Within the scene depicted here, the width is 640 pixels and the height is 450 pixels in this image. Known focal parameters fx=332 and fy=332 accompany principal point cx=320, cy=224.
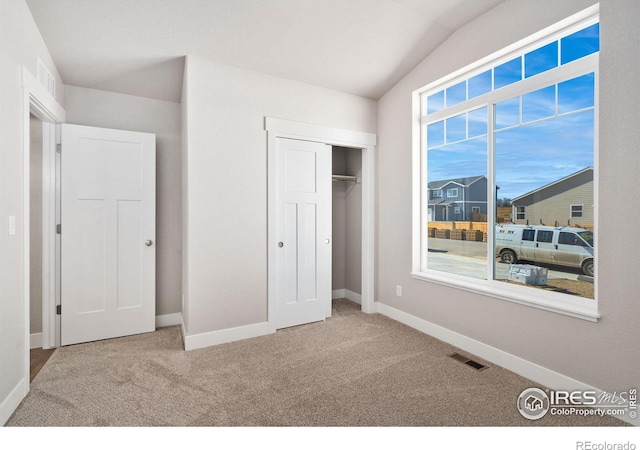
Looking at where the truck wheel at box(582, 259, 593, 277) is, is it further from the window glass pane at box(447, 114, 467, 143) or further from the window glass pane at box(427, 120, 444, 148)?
the window glass pane at box(427, 120, 444, 148)

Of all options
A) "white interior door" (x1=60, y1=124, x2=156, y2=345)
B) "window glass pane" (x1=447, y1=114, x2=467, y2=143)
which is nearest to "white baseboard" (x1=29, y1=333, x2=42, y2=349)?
"white interior door" (x1=60, y1=124, x2=156, y2=345)

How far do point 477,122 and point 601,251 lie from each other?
1.50 metres

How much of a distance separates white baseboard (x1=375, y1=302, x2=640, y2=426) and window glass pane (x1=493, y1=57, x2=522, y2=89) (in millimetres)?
2225

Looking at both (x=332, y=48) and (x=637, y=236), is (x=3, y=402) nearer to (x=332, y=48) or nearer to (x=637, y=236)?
(x=332, y=48)

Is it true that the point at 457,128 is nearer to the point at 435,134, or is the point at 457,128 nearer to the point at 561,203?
the point at 435,134

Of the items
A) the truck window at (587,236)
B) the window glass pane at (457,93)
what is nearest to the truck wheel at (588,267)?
the truck window at (587,236)

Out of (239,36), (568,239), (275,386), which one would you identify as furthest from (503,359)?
(239,36)

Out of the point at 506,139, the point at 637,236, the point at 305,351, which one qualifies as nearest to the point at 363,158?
the point at 506,139

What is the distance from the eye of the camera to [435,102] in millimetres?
3502

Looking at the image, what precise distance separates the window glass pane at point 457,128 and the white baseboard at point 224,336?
266cm

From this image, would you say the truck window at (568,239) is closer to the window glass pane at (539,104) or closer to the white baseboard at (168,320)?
the window glass pane at (539,104)

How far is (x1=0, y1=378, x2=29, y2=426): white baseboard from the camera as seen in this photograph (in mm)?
1918

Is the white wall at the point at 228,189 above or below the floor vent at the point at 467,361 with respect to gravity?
above

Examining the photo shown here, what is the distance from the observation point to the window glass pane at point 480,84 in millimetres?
2955
